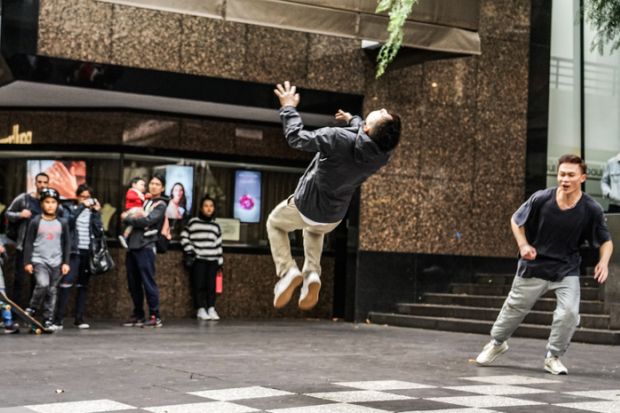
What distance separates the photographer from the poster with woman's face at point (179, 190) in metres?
16.1

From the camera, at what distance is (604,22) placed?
17422mm

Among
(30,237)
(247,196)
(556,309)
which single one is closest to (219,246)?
(247,196)

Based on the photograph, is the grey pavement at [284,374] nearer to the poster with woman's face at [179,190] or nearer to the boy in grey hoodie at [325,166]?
the boy in grey hoodie at [325,166]

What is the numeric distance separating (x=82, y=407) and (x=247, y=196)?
10.6 metres

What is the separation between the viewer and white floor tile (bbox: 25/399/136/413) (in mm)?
6215

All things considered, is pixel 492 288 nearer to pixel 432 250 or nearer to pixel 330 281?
pixel 432 250

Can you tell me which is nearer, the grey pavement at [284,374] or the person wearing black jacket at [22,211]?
the grey pavement at [284,374]

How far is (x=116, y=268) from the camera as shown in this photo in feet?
51.1

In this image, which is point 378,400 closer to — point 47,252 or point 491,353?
point 491,353

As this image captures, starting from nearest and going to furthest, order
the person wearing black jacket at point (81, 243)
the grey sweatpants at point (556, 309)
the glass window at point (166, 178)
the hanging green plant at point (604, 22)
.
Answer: the grey sweatpants at point (556, 309) < the person wearing black jacket at point (81, 243) < the glass window at point (166, 178) < the hanging green plant at point (604, 22)

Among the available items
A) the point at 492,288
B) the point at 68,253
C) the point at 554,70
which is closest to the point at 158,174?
the point at 68,253

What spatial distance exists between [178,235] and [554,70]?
23.4 ft

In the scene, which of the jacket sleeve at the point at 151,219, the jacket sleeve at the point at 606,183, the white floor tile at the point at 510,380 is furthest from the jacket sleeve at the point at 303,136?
the jacket sleeve at the point at 606,183

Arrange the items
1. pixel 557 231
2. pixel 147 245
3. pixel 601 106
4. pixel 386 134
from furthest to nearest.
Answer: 1. pixel 601 106
2. pixel 147 245
3. pixel 557 231
4. pixel 386 134
